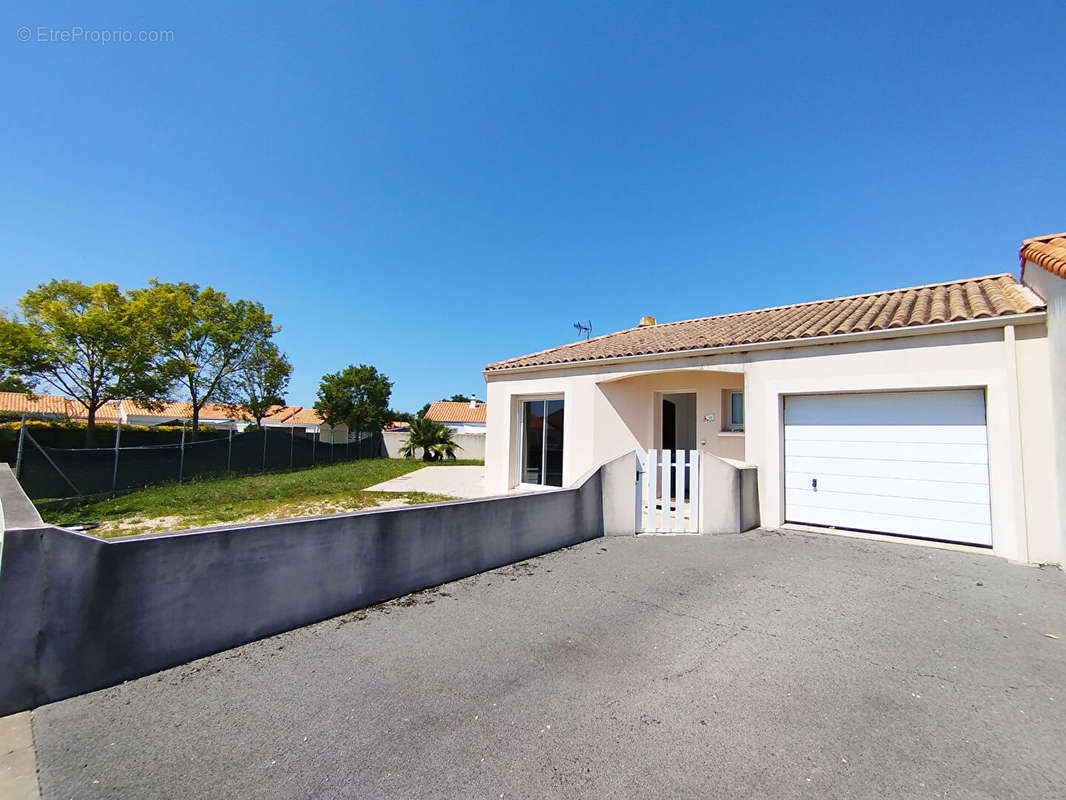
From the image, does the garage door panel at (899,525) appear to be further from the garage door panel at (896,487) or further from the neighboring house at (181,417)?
the neighboring house at (181,417)

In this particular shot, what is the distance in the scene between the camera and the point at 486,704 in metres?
2.90

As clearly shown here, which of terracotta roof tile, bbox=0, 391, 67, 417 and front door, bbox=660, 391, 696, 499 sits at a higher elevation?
terracotta roof tile, bbox=0, 391, 67, 417

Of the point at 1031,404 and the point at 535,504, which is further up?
the point at 1031,404

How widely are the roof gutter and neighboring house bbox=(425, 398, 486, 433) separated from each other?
1580 inches

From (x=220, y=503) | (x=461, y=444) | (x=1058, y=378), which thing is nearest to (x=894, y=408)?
(x=1058, y=378)

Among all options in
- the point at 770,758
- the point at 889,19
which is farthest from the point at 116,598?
the point at 889,19

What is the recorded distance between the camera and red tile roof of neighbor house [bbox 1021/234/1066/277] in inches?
208

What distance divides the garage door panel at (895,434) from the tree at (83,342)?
27.6 meters

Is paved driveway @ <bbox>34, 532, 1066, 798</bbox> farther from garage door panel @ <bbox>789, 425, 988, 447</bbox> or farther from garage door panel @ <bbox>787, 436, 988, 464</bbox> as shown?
garage door panel @ <bbox>789, 425, 988, 447</bbox>

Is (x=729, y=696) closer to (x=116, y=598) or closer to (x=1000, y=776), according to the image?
(x=1000, y=776)

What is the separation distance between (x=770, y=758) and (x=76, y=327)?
29906mm

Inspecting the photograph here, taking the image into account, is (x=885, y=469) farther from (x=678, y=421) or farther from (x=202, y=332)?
(x=202, y=332)

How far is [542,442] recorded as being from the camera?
11.7 meters

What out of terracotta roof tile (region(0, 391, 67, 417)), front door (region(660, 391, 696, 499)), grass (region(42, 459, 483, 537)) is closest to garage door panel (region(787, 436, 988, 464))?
front door (region(660, 391, 696, 499))
